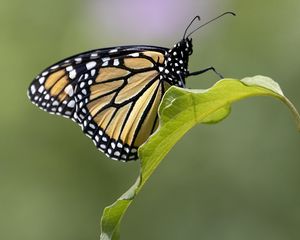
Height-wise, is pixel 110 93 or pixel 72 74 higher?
pixel 72 74

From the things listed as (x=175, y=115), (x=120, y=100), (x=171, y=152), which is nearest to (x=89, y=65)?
(x=120, y=100)

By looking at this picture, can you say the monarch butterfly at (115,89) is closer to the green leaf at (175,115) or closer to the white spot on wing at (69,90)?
the white spot on wing at (69,90)

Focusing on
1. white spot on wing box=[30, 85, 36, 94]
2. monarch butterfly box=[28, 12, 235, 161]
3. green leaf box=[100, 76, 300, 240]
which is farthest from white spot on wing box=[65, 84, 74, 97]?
green leaf box=[100, 76, 300, 240]

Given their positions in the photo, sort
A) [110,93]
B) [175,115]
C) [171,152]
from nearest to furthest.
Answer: [175,115] → [110,93] → [171,152]

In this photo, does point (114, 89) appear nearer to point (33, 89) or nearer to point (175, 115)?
point (33, 89)

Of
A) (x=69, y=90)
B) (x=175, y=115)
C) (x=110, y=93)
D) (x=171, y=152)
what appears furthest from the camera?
(x=171, y=152)

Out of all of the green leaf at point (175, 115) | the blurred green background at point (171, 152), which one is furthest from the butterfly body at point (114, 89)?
the blurred green background at point (171, 152)

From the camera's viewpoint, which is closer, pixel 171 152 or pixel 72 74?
pixel 72 74
